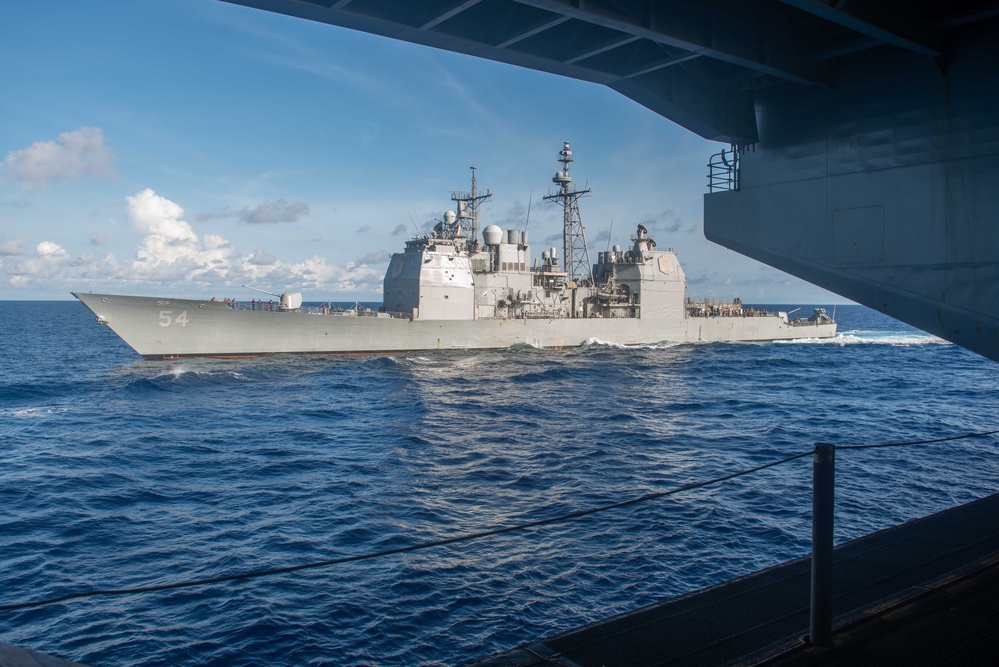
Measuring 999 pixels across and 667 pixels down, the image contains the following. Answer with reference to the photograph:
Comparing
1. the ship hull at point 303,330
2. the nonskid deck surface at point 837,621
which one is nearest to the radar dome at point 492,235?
the ship hull at point 303,330

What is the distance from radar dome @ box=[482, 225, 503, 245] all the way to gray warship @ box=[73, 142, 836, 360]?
8 centimetres

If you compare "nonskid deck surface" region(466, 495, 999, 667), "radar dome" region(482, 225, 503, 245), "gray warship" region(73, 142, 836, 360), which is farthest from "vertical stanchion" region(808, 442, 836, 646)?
"radar dome" region(482, 225, 503, 245)

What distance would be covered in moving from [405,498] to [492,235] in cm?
3199

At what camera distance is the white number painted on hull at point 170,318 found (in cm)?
3160

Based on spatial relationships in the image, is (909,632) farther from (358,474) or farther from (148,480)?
(148,480)

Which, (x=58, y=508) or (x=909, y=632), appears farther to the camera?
(x=58, y=508)

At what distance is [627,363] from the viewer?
35.3m

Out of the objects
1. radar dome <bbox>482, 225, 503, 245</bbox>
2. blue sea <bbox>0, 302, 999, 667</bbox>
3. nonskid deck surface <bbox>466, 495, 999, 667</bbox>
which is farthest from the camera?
radar dome <bbox>482, 225, 503, 245</bbox>

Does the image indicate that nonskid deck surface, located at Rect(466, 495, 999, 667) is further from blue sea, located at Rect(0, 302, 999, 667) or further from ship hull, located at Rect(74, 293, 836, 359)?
ship hull, located at Rect(74, 293, 836, 359)

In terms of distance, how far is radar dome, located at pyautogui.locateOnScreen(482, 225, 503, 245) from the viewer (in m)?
42.6

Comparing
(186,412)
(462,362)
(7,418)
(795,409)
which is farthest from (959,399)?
(7,418)

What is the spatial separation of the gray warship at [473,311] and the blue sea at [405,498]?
18.2ft

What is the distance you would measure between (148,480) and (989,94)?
14.9 m

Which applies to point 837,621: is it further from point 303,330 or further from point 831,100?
point 303,330
